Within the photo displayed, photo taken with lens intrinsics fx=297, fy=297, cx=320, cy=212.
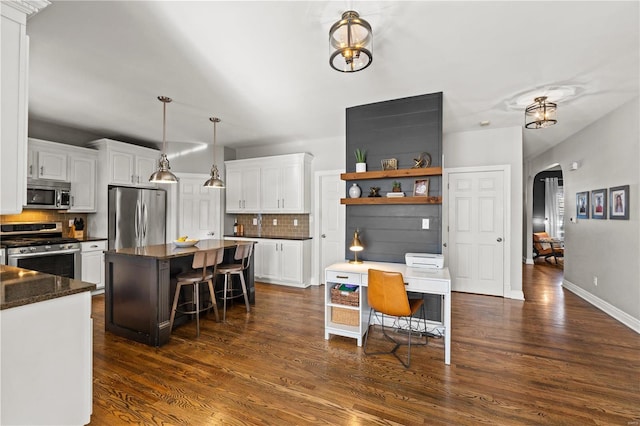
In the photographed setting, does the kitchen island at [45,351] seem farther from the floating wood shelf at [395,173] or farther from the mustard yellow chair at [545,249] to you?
the mustard yellow chair at [545,249]

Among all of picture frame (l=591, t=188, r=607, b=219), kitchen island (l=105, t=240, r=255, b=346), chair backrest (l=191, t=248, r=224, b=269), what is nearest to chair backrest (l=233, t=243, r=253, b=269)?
chair backrest (l=191, t=248, r=224, b=269)

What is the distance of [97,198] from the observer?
4.98 m

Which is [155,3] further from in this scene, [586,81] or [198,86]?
[586,81]

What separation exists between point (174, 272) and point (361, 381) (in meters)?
2.44

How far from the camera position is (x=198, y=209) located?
597 cm

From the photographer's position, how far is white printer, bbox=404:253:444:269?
3.06 metres

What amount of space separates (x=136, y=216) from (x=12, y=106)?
13.1ft

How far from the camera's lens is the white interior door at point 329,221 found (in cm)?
556

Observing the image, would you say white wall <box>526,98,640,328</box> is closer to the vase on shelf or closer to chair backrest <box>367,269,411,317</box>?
chair backrest <box>367,269,411,317</box>

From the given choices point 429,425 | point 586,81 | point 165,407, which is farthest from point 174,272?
point 586,81

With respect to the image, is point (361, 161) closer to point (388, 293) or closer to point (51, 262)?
point (388, 293)

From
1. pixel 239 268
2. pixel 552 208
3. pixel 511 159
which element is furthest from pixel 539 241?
pixel 239 268

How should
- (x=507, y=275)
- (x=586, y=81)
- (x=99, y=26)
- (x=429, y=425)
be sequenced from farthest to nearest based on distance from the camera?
(x=507, y=275) < (x=586, y=81) < (x=99, y=26) < (x=429, y=425)

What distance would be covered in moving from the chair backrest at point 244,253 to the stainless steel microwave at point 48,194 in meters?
2.89
